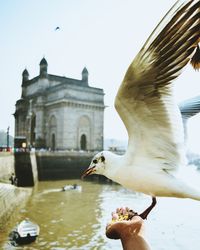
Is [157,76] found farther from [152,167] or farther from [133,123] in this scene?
[152,167]

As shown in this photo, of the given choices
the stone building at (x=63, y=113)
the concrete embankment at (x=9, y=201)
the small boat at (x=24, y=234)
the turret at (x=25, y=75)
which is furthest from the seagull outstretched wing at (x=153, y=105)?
the turret at (x=25, y=75)

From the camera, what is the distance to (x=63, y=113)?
112ft

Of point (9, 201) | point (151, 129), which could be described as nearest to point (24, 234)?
point (9, 201)

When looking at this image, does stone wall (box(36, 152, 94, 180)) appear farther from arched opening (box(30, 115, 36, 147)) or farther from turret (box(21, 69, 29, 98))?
turret (box(21, 69, 29, 98))

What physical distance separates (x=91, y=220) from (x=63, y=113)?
2224 cm

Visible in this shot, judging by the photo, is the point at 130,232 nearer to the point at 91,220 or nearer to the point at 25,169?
the point at 91,220

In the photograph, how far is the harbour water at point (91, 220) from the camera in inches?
383

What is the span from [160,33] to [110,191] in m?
19.9

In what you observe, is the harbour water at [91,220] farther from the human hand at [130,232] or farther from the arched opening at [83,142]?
the arched opening at [83,142]

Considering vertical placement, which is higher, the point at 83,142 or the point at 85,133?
the point at 85,133

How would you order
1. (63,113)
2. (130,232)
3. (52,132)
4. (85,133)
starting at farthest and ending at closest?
(52,132), (85,133), (63,113), (130,232)

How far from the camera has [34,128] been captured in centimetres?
4044

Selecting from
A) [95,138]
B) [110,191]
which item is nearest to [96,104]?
[95,138]

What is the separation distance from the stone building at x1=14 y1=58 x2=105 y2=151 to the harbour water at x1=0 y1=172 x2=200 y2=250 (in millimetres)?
14740
